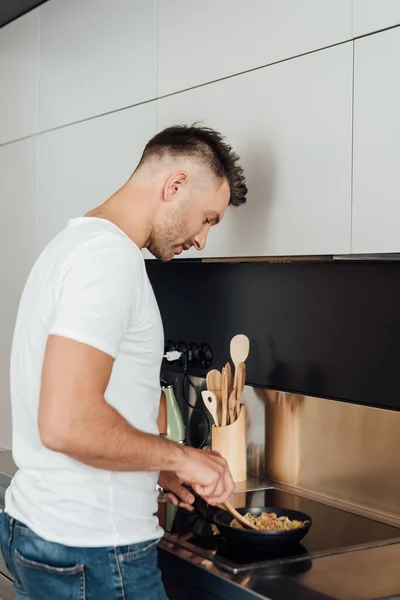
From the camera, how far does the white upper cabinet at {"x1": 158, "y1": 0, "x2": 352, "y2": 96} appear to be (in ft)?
5.47

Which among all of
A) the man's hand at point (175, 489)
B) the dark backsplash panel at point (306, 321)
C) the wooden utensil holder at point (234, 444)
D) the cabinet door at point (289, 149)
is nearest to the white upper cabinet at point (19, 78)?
the dark backsplash panel at point (306, 321)

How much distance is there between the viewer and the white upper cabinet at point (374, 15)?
1514mm

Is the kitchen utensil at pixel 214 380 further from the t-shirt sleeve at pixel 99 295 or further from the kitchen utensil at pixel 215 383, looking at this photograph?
the t-shirt sleeve at pixel 99 295

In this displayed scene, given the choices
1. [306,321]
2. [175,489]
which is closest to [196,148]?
[175,489]

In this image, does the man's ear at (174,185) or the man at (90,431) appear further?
the man's ear at (174,185)

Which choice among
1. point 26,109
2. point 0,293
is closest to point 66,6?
point 26,109

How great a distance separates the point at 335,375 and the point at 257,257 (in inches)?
15.7

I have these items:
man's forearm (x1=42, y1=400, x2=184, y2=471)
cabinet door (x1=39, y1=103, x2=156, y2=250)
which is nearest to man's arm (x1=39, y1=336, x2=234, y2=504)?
man's forearm (x1=42, y1=400, x2=184, y2=471)

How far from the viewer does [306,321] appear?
219 cm

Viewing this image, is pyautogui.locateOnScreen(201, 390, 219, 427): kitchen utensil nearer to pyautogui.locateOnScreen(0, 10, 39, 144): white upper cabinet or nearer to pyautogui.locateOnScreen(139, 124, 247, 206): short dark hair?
pyautogui.locateOnScreen(139, 124, 247, 206): short dark hair

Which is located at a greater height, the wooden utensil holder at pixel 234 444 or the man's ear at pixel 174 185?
the man's ear at pixel 174 185

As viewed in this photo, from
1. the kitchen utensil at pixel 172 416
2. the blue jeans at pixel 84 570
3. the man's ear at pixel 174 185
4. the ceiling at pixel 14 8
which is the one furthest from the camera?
the ceiling at pixel 14 8

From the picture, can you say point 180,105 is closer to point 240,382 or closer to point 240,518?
point 240,382

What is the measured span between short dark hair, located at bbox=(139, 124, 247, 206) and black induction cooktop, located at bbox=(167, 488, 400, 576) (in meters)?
0.71
